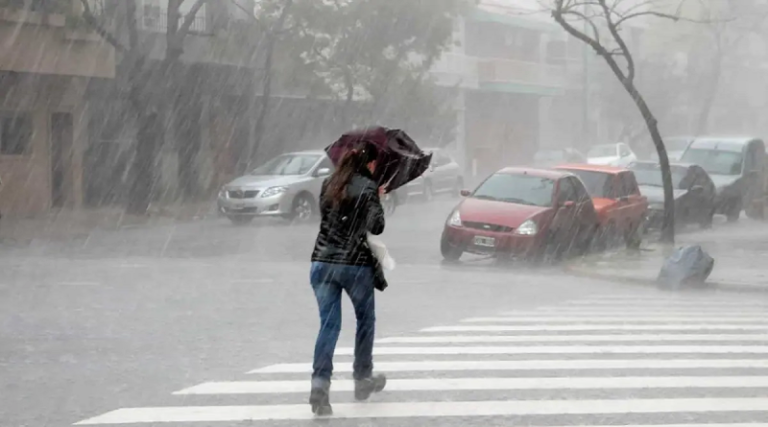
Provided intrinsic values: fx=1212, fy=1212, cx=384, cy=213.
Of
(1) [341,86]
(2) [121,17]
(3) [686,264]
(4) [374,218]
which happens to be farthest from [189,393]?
(1) [341,86]

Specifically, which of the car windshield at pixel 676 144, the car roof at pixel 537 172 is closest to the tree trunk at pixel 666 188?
the car roof at pixel 537 172

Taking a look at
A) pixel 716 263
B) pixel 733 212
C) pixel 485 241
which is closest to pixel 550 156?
pixel 733 212

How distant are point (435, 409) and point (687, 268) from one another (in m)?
8.79

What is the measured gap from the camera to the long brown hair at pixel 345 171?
7.16 meters

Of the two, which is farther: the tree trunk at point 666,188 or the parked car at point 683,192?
the parked car at point 683,192

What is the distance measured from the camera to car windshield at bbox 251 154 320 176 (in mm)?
27344

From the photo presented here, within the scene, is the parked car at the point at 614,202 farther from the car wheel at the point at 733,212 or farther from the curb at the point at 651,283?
the car wheel at the point at 733,212

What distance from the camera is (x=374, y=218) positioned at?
7.10m

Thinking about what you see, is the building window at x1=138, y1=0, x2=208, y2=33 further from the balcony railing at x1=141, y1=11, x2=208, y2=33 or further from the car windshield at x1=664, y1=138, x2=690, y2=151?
the car windshield at x1=664, y1=138, x2=690, y2=151

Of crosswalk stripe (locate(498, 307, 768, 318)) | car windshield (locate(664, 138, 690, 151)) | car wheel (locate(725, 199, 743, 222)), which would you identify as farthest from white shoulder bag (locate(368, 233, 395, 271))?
car windshield (locate(664, 138, 690, 151))

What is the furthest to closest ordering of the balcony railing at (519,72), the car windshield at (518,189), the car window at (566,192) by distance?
the balcony railing at (519,72)
the car window at (566,192)
the car windshield at (518,189)

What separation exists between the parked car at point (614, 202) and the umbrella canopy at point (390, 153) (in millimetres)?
13360

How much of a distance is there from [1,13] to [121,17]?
507 cm

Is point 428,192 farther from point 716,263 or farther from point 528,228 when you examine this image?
point 528,228
